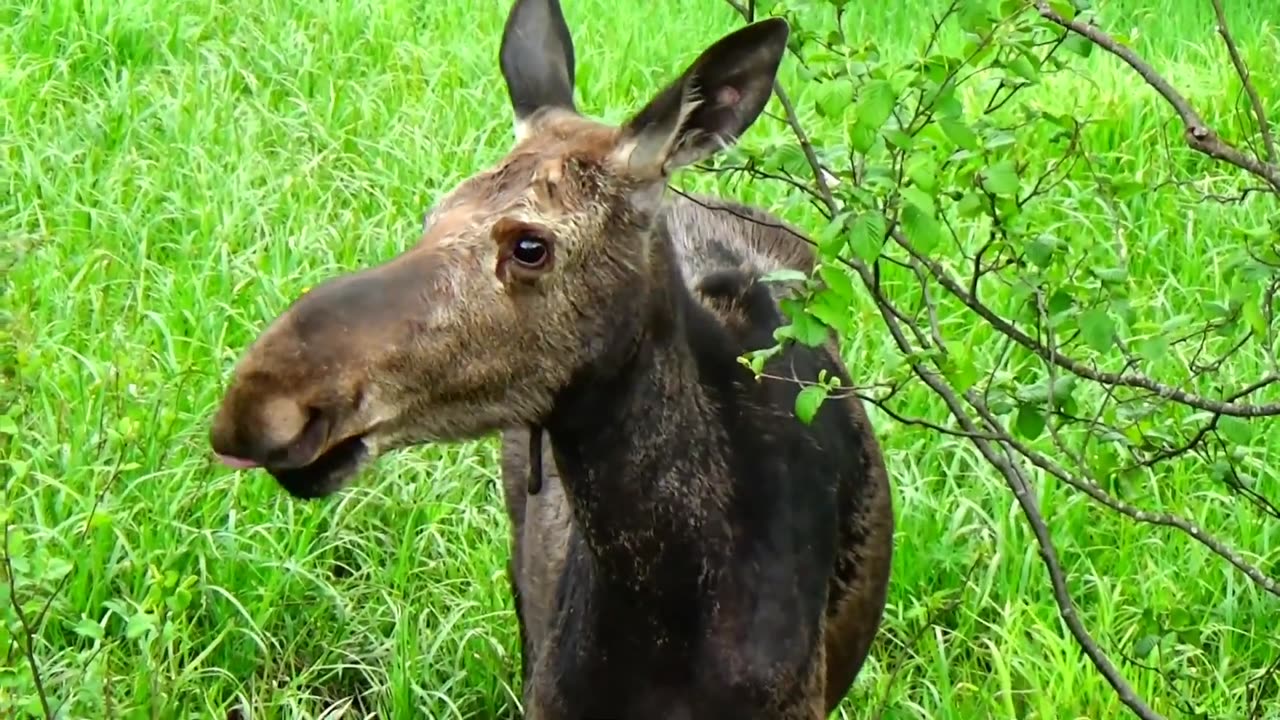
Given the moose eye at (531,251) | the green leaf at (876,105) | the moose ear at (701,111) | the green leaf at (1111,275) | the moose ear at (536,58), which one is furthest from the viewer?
the moose ear at (536,58)

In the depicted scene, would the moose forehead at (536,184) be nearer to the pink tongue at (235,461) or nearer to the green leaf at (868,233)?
the pink tongue at (235,461)

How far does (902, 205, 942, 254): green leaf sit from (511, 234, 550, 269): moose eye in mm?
662

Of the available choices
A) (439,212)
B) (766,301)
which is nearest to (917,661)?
(766,301)

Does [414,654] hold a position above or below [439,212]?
below

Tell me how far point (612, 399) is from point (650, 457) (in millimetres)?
147

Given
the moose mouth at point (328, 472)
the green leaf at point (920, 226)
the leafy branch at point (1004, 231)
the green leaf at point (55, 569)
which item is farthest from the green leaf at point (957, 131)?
the green leaf at point (55, 569)

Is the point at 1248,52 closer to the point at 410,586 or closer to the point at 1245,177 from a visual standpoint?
the point at 1245,177

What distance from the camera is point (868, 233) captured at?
281cm

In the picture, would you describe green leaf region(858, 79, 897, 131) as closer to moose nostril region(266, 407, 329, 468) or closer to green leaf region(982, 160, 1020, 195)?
green leaf region(982, 160, 1020, 195)

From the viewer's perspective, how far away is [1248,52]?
825cm

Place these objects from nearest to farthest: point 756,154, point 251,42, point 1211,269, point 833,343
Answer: point 756,154, point 833,343, point 1211,269, point 251,42

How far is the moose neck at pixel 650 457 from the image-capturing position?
134 inches

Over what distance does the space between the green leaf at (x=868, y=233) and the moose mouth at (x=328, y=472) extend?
87 centimetres

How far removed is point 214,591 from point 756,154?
2277 mm
